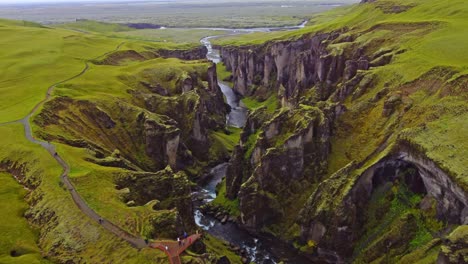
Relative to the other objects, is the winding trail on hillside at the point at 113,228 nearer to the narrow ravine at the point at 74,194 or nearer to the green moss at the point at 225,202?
the narrow ravine at the point at 74,194

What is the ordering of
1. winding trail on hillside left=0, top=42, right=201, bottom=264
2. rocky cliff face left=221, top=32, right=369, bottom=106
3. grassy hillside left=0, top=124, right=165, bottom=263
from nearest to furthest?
grassy hillside left=0, top=124, right=165, bottom=263 < winding trail on hillside left=0, top=42, right=201, bottom=264 < rocky cliff face left=221, top=32, right=369, bottom=106

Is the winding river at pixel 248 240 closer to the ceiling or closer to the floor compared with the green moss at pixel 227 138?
closer to the floor

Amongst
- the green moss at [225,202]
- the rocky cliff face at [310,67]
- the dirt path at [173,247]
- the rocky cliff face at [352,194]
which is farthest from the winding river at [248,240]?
the rocky cliff face at [310,67]

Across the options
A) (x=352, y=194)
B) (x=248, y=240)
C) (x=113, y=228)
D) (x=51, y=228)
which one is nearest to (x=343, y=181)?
(x=352, y=194)

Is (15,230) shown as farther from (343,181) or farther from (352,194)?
(352,194)

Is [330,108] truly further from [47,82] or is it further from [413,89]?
[47,82]

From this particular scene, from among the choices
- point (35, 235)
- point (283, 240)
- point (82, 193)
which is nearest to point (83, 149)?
point (82, 193)

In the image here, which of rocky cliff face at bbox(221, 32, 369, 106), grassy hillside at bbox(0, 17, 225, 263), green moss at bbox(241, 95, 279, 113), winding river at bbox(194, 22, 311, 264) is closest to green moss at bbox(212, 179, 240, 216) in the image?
winding river at bbox(194, 22, 311, 264)

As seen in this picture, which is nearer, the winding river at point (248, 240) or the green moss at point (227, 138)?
the winding river at point (248, 240)

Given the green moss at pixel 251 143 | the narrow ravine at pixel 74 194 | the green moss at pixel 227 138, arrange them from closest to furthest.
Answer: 1. the narrow ravine at pixel 74 194
2. the green moss at pixel 251 143
3. the green moss at pixel 227 138

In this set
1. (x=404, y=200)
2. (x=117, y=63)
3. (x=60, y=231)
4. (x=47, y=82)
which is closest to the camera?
(x=60, y=231)

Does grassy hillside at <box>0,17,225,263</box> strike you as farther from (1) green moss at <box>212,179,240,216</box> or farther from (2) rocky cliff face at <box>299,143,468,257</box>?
(2) rocky cliff face at <box>299,143,468,257</box>
